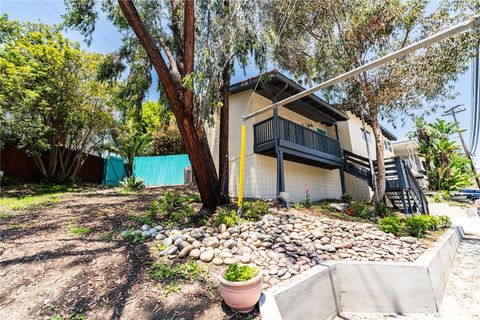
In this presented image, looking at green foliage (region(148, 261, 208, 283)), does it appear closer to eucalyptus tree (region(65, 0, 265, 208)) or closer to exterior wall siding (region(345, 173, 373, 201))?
eucalyptus tree (region(65, 0, 265, 208))

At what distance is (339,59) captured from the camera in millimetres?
Answer: 9586

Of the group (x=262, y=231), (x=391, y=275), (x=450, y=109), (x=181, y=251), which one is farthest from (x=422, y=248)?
(x=450, y=109)

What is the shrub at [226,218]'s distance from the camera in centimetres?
532

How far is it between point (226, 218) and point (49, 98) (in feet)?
38.7

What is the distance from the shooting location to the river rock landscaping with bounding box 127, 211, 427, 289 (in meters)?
4.01

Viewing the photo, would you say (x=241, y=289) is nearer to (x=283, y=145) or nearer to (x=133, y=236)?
(x=133, y=236)

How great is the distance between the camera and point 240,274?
2.96m

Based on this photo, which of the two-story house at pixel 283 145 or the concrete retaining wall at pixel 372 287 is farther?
the two-story house at pixel 283 145

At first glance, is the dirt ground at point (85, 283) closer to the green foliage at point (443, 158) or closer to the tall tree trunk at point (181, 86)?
the tall tree trunk at point (181, 86)

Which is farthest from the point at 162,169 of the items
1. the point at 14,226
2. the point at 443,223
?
the point at 443,223

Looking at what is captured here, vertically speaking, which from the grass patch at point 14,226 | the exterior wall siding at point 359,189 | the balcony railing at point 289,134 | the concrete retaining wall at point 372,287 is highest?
the balcony railing at point 289,134

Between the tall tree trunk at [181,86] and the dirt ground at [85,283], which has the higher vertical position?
the tall tree trunk at [181,86]

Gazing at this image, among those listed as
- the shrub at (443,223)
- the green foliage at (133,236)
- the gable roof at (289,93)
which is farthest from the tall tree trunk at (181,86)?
the shrub at (443,223)

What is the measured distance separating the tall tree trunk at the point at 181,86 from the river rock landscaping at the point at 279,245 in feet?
5.75
